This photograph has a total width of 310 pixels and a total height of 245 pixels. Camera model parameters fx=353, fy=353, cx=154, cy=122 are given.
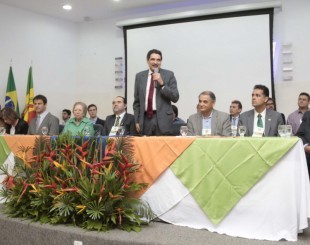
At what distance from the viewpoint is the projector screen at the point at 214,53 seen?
5402 millimetres

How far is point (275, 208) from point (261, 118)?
3.84ft

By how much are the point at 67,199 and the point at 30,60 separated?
15.4 ft

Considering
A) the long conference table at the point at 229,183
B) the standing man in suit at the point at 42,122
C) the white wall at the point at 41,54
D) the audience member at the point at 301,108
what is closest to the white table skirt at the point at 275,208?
the long conference table at the point at 229,183

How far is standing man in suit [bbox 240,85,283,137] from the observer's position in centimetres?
286

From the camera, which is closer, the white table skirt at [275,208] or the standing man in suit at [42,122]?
the white table skirt at [275,208]

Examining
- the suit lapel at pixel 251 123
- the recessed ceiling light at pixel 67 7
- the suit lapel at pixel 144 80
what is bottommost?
the suit lapel at pixel 251 123

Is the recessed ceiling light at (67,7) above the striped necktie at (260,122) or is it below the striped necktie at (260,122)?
above

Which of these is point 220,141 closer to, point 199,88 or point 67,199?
point 67,199

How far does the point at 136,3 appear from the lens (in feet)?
19.8

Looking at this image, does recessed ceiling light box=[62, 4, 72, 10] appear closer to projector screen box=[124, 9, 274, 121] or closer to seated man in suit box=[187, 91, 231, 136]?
projector screen box=[124, 9, 274, 121]

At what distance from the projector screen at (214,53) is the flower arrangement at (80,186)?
144 inches

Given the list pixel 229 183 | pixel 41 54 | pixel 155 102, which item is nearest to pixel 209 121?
pixel 155 102

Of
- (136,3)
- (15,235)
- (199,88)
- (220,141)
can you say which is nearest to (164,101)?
(220,141)

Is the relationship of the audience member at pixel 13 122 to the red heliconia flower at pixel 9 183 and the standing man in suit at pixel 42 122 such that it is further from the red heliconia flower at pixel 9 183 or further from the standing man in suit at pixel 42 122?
the red heliconia flower at pixel 9 183
